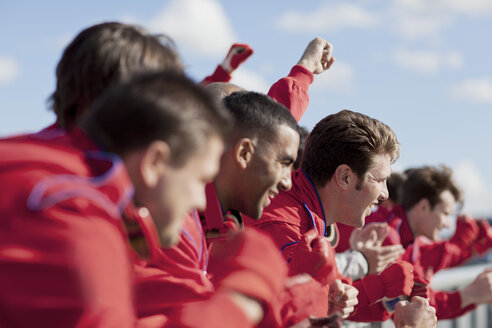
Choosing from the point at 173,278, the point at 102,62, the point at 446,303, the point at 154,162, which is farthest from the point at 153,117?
the point at 446,303

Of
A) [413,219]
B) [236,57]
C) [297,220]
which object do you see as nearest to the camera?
[297,220]

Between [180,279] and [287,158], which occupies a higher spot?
[287,158]

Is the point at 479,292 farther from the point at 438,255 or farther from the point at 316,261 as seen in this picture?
the point at 316,261

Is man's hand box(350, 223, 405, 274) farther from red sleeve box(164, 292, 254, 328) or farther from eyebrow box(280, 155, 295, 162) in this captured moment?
red sleeve box(164, 292, 254, 328)

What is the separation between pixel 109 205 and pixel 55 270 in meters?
0.16

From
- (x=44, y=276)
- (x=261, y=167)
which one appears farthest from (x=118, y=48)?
(x=261, y=167)

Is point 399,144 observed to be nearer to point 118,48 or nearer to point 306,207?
point 306,207

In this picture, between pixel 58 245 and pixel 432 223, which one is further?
pixel 432 223

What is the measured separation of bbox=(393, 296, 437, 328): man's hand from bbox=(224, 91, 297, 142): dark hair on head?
0.94m

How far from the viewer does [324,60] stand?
374 centimetres

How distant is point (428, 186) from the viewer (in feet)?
20.4

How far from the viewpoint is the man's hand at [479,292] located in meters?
4.66

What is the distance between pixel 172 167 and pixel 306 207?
1905mm

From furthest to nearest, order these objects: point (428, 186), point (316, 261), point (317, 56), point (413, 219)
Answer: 1. point (428, 186)
2. point (413, 219)
3. point (317, 56)
4. point (316, 261)
